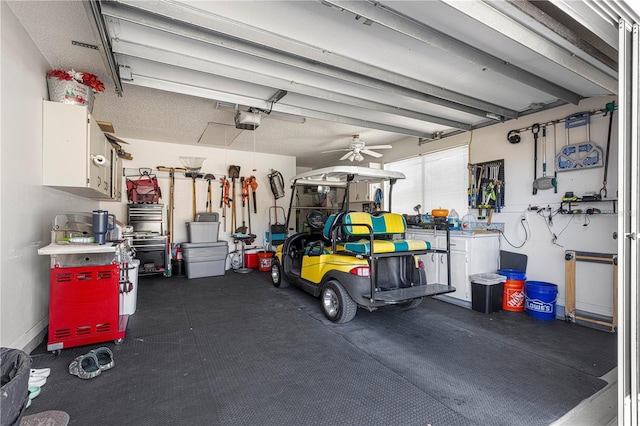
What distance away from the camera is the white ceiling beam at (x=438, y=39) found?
74.7 inches

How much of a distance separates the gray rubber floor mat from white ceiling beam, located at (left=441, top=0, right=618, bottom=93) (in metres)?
2.45

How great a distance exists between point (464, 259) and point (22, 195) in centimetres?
495

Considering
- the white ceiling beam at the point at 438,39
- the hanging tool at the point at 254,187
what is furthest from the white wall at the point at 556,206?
the hanging tool at the point at 254,187

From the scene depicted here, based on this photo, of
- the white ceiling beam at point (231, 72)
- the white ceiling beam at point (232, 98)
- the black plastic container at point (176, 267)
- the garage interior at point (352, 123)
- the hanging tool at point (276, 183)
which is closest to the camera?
the garage interior at point (352, 123)

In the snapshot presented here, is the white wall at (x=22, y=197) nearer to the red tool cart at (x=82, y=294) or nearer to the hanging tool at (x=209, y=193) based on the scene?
the red tool cart at (x=82, y=294)

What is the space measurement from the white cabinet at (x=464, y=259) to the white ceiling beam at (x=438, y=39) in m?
2.02

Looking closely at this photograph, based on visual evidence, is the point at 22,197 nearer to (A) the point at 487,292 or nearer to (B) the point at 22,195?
(B) the point at 22,195

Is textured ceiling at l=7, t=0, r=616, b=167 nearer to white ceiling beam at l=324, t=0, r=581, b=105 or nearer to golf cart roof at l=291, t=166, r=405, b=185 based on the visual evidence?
white ceiling beam at l=324, t=0, r=581, b=105

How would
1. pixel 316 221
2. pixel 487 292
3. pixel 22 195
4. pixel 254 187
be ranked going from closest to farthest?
pixel 22 195 → pixel 487 292 → pixel 316 221 → pixel 254 187

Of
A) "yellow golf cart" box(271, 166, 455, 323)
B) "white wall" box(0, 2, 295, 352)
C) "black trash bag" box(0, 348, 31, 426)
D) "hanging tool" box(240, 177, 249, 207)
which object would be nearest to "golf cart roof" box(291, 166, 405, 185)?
"yellow golf cart" box(271, 166, 455, 323)

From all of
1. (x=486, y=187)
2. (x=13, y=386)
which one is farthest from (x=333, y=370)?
(x=486, y=187)

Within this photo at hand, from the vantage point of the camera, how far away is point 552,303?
3535 mm

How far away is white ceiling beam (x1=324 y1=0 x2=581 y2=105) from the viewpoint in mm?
1897

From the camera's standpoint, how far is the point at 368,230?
3.44 metres
